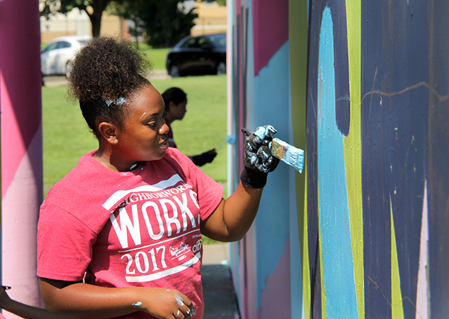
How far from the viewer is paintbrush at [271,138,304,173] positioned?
157 centimetres

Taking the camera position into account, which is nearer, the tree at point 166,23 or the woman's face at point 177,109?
the woman's face at point 177,109

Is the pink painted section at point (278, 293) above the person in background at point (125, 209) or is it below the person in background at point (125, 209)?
below

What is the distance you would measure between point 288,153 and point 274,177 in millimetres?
970

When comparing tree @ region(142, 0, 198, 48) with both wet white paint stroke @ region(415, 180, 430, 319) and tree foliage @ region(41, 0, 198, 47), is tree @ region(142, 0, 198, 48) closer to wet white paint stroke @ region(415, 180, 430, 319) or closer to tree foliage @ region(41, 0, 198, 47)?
tree foliage @ region(41, 0, 198, 47)

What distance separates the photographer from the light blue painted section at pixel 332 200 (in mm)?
1494

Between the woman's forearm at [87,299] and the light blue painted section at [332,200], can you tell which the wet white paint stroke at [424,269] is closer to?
the light blue painted section at [332,200]

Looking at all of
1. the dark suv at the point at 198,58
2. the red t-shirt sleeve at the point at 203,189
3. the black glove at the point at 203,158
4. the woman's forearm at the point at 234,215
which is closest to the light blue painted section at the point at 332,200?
the woman's forearm at the point at 234,215

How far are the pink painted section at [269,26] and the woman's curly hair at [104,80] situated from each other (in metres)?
1.01

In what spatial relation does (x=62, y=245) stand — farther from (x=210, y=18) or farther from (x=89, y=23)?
(x=210, y=18)

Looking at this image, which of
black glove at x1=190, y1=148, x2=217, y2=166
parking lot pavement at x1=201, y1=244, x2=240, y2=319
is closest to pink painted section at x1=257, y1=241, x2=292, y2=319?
parking lot pavement at x1=201, y1=244, x2=240, y2=319

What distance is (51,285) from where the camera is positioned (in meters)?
1.47

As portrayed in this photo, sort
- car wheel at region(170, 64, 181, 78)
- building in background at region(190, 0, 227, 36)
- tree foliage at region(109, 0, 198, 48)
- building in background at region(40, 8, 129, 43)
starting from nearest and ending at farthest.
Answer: car wheel at region(170, 64, 181, 78) → tree foliage at region(109, 0, 198, 48) → building in background at region(40, 8, 129, 43) → building in background at region(190, 0, 227, 36)

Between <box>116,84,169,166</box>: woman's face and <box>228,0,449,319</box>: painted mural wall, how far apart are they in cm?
54

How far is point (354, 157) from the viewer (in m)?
1.39
